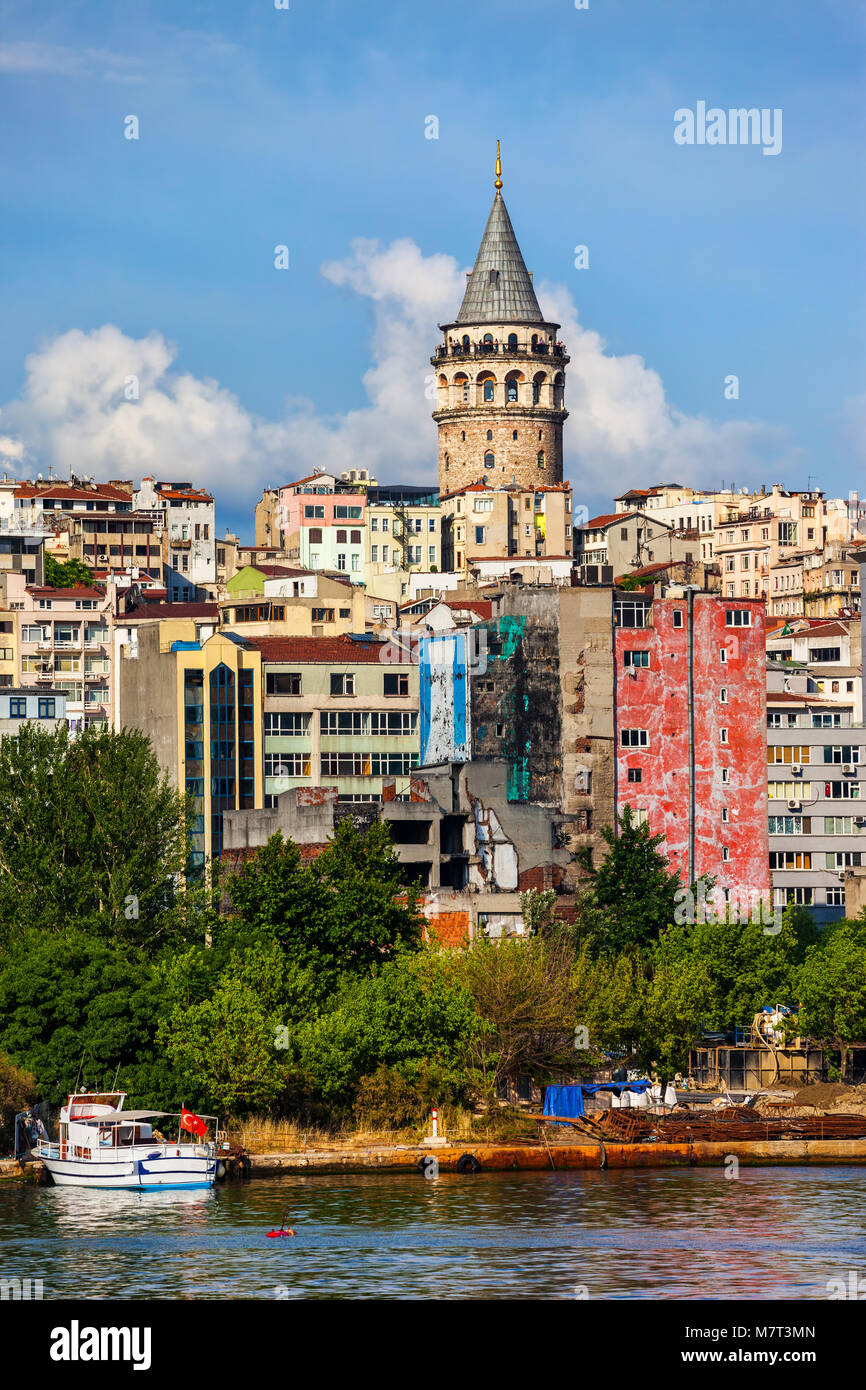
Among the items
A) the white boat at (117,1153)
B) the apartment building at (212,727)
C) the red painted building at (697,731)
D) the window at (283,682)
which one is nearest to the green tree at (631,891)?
the red painted building at (697,731)

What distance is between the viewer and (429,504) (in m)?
153

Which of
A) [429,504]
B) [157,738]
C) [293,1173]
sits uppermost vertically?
[429,504]

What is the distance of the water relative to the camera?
39.9 m

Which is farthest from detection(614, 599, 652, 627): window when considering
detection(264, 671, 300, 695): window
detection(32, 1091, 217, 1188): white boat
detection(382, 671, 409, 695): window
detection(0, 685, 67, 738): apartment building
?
detection(32, 1091, 217, 1188): white boat

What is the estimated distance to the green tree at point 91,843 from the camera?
6481 centimetres

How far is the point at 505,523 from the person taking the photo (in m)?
149

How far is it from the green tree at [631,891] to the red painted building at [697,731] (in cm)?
441

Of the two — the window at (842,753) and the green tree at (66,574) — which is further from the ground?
the green tree at (66,574)

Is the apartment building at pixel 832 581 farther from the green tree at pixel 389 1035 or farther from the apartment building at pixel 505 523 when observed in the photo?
the green tree at pixel 389 1035

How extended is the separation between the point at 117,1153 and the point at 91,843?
1614cm
